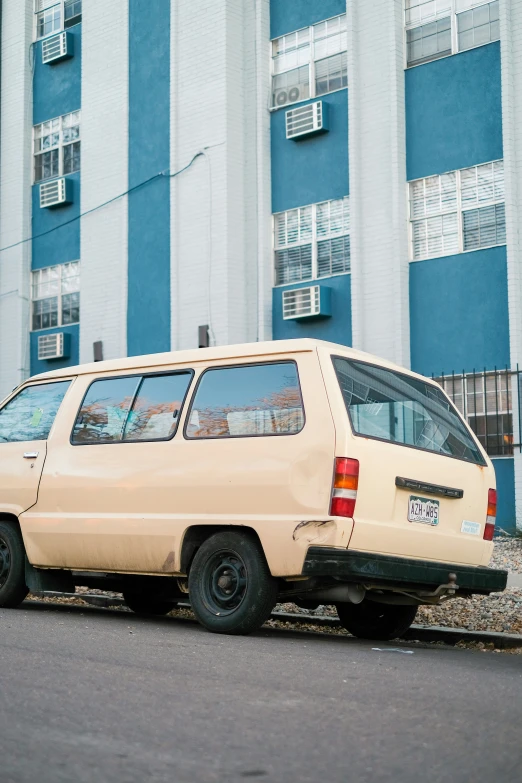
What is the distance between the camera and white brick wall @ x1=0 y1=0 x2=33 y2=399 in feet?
92.7

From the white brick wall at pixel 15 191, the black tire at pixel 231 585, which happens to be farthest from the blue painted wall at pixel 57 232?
the black tire at pixel 231 585

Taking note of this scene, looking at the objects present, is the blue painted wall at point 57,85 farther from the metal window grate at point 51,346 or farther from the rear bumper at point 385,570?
the rear bumper at point 385,570

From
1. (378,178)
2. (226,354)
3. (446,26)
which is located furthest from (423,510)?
(446,26)

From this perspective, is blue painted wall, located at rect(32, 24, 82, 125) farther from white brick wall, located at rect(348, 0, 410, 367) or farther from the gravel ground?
the gravel ground

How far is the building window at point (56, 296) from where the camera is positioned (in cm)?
2720

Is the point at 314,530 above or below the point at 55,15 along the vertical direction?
below

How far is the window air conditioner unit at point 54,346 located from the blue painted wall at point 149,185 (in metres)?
2.16

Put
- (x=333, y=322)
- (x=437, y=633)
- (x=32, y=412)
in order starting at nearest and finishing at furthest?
(x=437, y=633)
(x=32, y=412)
(x=333, y=322)

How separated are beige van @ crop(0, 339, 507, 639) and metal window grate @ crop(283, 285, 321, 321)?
40.9 ft

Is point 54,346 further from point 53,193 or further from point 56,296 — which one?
point 53,193

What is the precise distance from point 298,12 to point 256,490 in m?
17.6

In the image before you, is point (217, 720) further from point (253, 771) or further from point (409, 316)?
point (409, 316)

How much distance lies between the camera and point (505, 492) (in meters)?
19.0

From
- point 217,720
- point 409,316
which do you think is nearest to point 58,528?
point 217,720
